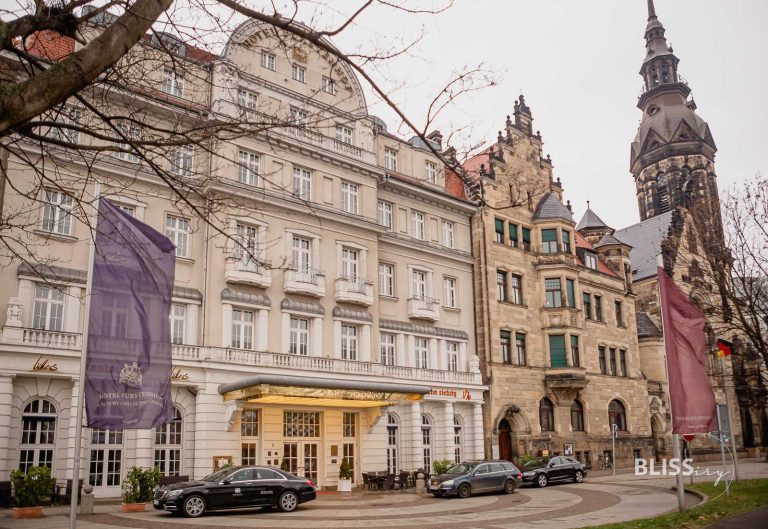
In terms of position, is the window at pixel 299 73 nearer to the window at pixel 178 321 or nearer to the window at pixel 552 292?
the window at pixel 178 321

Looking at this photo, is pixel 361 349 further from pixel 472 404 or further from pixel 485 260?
pixel 485 260

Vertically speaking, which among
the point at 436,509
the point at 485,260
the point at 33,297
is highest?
the point at 485,260

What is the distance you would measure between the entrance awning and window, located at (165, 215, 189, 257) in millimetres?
5910

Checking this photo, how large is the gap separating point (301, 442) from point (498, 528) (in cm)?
1617

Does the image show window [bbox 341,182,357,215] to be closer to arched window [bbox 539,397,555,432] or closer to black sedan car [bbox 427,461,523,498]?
black sedan car [bbox 427,461,523,498]

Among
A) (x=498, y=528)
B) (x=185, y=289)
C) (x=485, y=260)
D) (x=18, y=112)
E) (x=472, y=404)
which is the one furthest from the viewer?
(x=485, y=260)

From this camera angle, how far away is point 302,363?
30594 millimetres

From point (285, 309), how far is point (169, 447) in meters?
7.46

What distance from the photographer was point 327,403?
3081 centimetres

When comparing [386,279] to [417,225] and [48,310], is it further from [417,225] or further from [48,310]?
[48,310]

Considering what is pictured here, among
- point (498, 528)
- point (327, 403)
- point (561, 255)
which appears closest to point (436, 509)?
point (498, 528)

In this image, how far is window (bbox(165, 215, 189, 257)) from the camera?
95.5ft

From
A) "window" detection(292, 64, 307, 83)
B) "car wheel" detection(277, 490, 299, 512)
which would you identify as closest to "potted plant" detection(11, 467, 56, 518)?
"car wheel" detection(277, 490, 299, 512)

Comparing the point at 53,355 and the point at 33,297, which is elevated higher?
the point at 33,297
